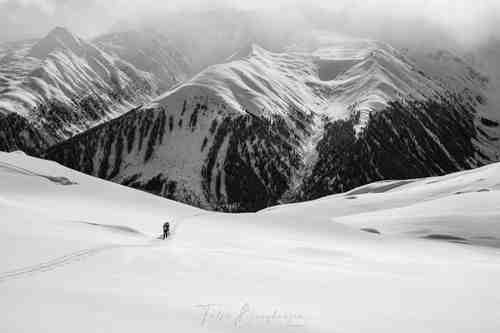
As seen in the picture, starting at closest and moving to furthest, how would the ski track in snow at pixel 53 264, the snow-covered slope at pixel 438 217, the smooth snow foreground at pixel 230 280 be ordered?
the smooth snow foreground at pixel 230 280, the ski track in snow at pixel 53 264, the snow-covered slope at pixel 438 217

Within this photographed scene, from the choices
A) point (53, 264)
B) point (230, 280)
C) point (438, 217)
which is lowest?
point (53, 264)

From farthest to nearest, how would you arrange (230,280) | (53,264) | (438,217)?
(438,217) < (230,280) < (53,264)

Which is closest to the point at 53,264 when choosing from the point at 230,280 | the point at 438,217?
the point at 230,280

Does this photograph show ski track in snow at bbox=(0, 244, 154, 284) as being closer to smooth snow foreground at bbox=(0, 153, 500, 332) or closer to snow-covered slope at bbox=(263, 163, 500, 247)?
smooth snow foreground at bbox=(0, 153, 500, 332)

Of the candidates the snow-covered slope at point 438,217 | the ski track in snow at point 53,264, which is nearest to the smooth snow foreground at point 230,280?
the ski track in snow at point 53,264

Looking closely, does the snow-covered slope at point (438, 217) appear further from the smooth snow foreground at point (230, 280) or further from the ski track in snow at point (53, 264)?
the ski track in snow at point (53, 264)

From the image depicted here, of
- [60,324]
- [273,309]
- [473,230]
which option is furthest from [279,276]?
[473,230]

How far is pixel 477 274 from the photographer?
2123 cm

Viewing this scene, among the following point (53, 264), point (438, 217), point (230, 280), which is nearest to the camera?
A: point (53, 264)

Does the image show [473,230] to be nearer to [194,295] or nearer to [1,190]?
[194,295]

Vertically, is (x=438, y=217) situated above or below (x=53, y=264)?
above

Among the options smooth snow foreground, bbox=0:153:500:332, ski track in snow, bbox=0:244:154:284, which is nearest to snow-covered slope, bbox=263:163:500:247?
smooth snow foreground, bbox=0:153:500:332

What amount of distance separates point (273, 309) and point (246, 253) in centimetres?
1124

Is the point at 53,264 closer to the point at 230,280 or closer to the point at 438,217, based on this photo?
the point at 230,280
